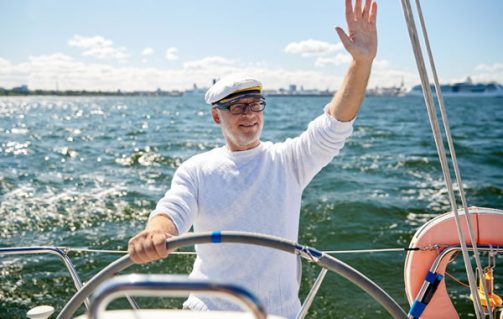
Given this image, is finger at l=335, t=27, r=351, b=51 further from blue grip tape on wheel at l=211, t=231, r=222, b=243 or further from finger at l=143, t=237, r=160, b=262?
finger at l=143, t=237, r=160, b=262

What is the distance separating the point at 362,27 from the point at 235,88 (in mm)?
613

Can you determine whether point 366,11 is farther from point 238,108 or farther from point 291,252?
point 291,252

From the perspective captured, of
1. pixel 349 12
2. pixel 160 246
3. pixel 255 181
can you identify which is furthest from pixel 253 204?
pixel 349 12

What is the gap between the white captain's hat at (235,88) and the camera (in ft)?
6.42

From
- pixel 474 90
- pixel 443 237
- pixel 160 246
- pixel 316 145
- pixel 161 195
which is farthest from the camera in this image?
pixel 474 90

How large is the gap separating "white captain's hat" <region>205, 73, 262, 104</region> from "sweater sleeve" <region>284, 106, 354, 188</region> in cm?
30

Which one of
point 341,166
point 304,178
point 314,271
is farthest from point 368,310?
point 341,166

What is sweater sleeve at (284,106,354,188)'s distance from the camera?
6.16 feet

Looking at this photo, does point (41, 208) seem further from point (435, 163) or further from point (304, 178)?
point (435, 163)

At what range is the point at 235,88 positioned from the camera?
6.41 ft

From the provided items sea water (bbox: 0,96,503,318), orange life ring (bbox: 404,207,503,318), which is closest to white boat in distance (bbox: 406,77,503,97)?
sea water (bbox: 0,96,503,318)

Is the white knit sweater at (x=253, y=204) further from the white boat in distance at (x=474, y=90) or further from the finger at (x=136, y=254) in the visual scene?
the white boat in distance at (x=474, y=90)

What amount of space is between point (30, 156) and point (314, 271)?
12.8 m

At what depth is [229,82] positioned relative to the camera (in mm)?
1966
